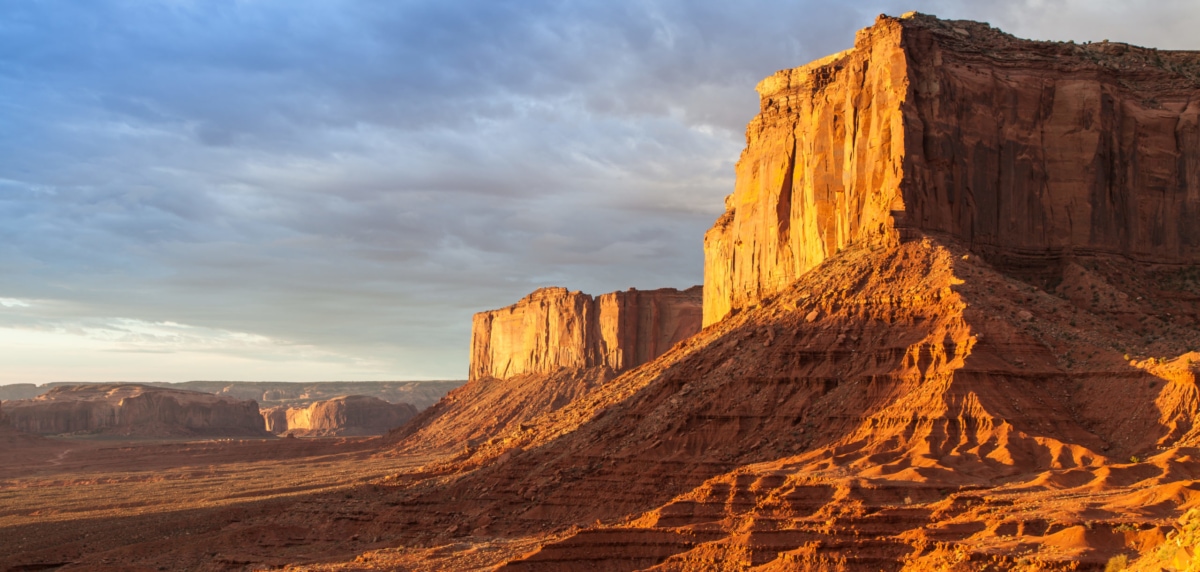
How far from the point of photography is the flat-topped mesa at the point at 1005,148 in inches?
1919

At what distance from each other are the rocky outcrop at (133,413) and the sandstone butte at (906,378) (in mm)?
88192

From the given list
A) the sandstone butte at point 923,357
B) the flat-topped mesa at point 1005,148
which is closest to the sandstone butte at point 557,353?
the sandstone butte at point 923,357

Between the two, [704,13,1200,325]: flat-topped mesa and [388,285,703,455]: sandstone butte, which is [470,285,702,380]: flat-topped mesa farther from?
[704,13,1200,325]: flat-topped mesa

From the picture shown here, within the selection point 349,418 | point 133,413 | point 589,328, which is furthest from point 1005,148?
point 349,418

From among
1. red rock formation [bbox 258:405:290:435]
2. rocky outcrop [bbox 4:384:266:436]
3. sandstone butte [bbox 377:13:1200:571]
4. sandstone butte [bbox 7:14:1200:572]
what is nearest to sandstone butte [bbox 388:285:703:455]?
rocky outcrop [bbox 4:384:266:436]

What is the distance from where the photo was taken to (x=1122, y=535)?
24.7 meters

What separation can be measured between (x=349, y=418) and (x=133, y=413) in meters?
31.7

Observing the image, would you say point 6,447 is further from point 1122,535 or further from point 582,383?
point 1122,535

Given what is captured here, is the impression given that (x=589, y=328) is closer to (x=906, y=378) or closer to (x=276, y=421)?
(x=906, y=378)

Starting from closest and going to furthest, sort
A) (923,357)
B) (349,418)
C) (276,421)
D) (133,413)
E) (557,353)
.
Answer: (923,357) → (557,353) → (133,413) → (349,418) → (276,421)

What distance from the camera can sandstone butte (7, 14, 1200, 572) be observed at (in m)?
30.5

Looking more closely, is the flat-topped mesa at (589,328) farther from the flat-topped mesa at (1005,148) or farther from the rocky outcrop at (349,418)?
the flat-topped mesa at (1005,148)

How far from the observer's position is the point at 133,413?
135250mm

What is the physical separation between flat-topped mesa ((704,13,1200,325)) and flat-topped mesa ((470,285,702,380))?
1934 inches
